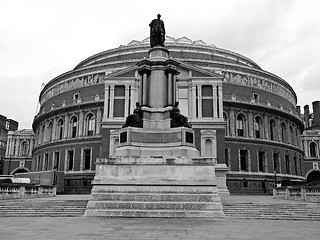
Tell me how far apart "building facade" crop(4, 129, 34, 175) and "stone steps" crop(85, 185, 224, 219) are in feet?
194

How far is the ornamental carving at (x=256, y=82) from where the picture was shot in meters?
51.5

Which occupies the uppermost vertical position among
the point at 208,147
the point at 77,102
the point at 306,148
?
the point at 77,102

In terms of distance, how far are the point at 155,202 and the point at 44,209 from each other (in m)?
5.49

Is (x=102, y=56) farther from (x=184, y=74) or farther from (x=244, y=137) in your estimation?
(x=244, y=137)

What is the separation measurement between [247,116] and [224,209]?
35708 mm

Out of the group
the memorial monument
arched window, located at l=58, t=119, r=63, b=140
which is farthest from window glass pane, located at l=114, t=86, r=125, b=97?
the memorial monument

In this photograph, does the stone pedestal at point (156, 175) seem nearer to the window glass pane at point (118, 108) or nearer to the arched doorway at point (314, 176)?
the window glass pane at point (118, 108)

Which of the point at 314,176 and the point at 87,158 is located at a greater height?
the point at 87,158

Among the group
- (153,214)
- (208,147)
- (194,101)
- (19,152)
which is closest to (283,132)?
(208,147)

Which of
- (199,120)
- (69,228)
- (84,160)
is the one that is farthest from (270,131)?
(69,228)

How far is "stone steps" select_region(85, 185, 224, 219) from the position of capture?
603 inches

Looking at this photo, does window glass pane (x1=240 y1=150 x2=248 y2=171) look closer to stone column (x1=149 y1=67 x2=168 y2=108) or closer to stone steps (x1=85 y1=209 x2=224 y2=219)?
stone column (x1=149 y1=67 x2=168 y2=108)

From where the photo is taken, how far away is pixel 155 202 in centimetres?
1588

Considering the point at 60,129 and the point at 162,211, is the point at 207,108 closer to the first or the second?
the point at 60,129
